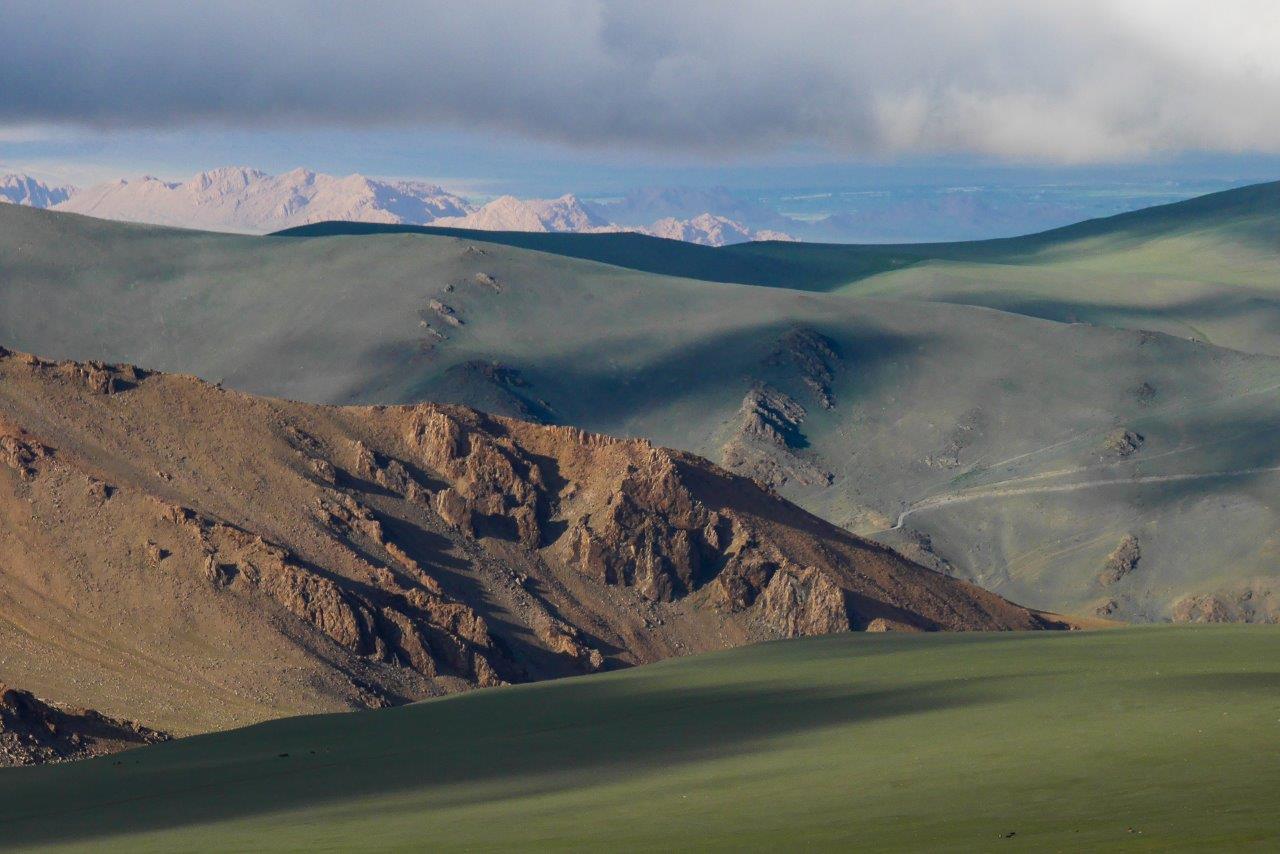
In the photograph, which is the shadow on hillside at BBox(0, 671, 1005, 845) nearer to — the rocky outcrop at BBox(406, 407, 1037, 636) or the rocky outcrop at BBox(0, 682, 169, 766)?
the rocky outcrop at BBox(0, 682, 169, 766)

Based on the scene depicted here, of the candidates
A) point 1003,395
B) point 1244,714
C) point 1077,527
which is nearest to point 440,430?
point 1244,714

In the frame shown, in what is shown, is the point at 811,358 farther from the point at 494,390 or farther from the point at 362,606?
the point at 362,606

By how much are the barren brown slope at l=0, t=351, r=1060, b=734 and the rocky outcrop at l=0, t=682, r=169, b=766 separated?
4.17 metres

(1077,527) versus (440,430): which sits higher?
(440,430)

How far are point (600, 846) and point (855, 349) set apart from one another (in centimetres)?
15869

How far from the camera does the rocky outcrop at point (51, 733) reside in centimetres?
6272

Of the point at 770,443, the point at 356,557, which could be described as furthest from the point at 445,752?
the point at 770,443

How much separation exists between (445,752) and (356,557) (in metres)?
29.5

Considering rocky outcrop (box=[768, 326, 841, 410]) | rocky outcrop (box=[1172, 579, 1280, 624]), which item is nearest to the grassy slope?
rocky outcrop (box=[1172, 579, 1280, 624])

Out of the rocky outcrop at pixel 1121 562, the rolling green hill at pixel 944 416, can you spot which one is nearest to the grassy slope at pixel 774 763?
the rocky outcrop at pixel 1121 562

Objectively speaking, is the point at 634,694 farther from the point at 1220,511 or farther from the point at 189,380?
the point at 1220,511

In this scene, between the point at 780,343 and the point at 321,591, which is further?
the point at 780,343

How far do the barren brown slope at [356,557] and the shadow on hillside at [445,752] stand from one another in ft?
29.3

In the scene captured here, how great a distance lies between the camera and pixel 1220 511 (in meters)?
150
